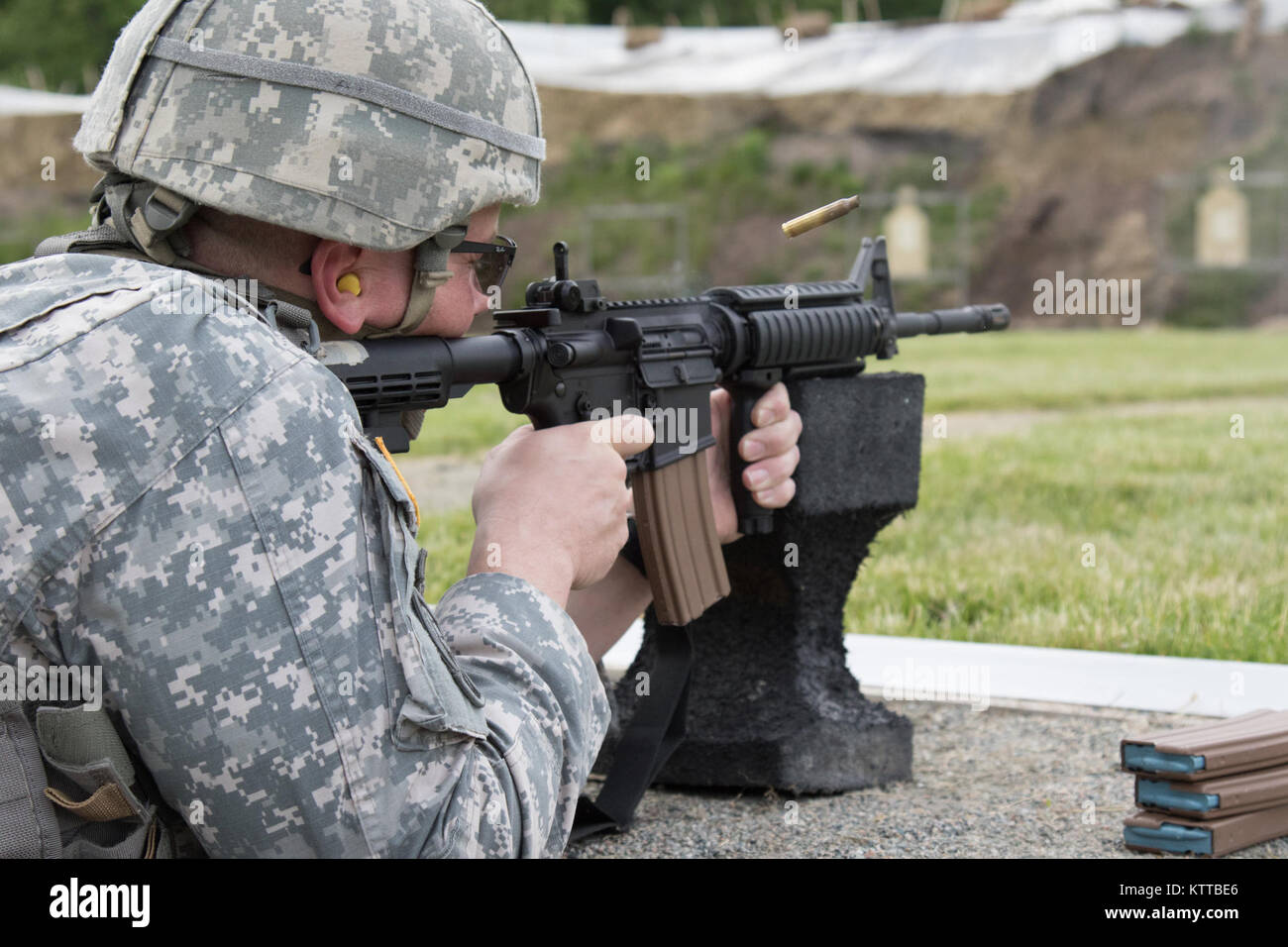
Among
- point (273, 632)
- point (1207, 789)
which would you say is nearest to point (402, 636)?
point (273, 632)

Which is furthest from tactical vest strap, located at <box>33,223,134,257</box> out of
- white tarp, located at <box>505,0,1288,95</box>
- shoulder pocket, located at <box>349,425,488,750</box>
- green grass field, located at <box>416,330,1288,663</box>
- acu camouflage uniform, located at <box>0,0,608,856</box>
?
white tarp, located at <box>505,0,1288,95</box>

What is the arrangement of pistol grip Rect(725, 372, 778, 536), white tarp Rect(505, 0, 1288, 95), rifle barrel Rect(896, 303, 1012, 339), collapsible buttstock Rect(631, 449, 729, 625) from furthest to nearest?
white tarp Rect(505, 0, 1288, 95)
rifle barrel Rect(896, 303, 1012, 339)
pistol grip Rect(725, 372, 778, 536)
collapsible buttstock Rect(631, 449, 729, 625)

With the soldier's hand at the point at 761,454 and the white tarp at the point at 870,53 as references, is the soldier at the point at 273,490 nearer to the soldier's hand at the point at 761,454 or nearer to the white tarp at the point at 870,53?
the soldier's hand at the point at 761,454

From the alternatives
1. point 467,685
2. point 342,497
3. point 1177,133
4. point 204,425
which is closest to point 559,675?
point 467,685

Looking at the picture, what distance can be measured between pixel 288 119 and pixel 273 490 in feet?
1.96

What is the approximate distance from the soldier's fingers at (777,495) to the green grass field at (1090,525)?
187cm

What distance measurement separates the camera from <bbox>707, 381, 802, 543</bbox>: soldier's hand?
3.56m

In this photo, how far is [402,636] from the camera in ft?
5.44

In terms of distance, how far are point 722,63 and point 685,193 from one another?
213cm

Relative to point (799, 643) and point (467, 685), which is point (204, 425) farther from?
point (799, 643)

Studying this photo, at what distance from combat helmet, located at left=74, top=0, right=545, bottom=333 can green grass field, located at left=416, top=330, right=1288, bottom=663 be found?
3.68m

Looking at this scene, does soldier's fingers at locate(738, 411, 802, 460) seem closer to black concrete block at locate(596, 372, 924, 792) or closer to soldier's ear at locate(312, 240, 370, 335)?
black concrete block at locate(596, 372, 924, 792)

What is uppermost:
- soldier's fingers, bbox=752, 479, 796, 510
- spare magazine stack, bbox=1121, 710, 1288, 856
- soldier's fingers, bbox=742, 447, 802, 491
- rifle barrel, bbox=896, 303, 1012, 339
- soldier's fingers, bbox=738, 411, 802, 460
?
rifle barrel, bbox=896, 303, 1012, 339

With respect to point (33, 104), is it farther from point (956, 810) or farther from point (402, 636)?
point (402, 636)
